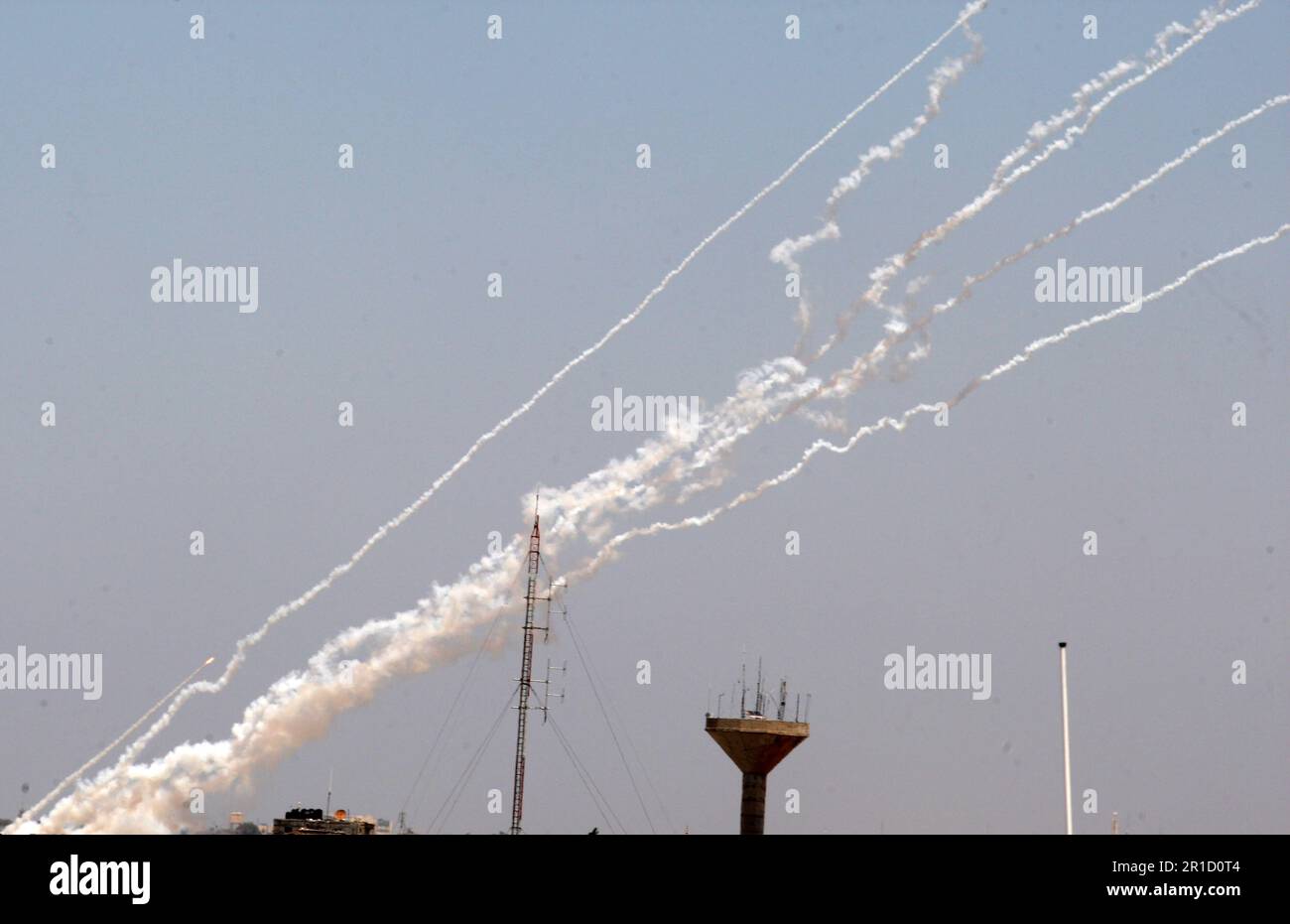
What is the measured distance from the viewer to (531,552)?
16750 cm

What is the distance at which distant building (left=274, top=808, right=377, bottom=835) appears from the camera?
17025cm

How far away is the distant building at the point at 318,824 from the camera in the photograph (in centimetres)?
17025

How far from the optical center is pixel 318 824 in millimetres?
170750
